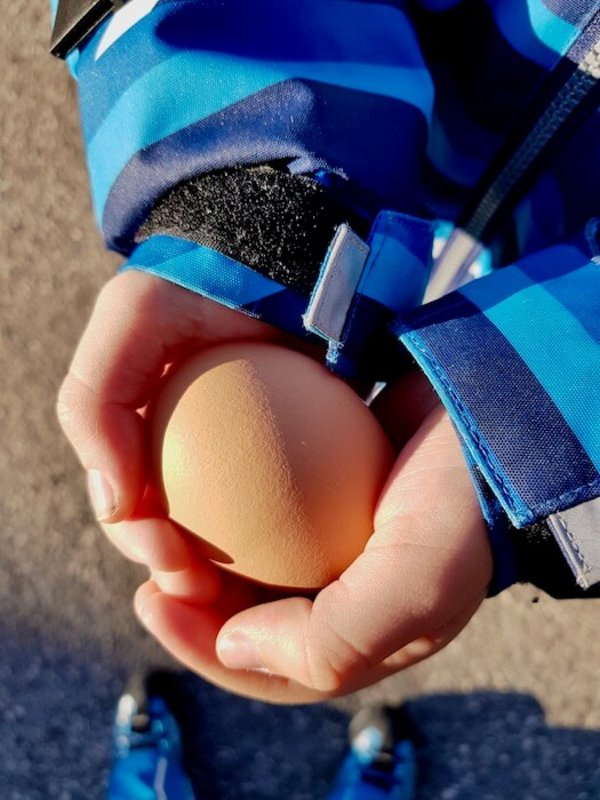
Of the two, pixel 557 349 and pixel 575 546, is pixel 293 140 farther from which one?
pixel 575 546

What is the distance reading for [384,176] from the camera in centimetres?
59

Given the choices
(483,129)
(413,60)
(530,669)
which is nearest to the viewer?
(413,60)

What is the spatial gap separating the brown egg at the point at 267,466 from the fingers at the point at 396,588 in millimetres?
23

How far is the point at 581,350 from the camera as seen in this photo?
0.50 metres

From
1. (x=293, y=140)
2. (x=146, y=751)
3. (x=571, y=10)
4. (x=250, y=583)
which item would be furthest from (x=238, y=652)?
(x=146, y=751)

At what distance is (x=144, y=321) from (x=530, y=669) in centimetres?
76

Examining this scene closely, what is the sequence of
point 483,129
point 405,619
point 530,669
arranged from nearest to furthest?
1. point 405,619
2. point 483,129
3. point 530,669

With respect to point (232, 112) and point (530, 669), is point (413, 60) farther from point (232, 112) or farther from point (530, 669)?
point (530, 669)

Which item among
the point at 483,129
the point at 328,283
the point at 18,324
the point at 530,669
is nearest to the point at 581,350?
the point at 328,283

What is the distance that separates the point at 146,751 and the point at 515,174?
Result: 903 mm

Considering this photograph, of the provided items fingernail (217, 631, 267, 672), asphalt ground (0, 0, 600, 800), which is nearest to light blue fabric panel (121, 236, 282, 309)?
fingernail (217, 631, 267, 672)

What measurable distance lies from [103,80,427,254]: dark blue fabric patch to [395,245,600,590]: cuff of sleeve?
0.13 metres

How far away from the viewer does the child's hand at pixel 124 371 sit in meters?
0.53

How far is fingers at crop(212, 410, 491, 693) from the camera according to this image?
49 cm
